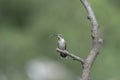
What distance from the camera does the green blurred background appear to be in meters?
6.20

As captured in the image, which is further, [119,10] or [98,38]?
[119,10]

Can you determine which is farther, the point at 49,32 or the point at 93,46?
the point at 49,32

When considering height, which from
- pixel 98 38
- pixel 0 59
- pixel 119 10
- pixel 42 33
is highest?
pixel 119 10

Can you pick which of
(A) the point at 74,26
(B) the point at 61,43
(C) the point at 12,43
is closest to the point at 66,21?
(A) the point at 74,26

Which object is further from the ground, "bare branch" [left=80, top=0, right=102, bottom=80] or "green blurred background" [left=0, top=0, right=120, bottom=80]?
"green blurred background" [left=0, top=0, right=120, bottom=80]

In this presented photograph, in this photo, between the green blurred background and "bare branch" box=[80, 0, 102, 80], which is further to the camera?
the green blurred background

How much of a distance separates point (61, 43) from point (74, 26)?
5311mm

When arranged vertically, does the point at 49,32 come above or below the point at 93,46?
above

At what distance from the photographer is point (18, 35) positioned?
255 inches

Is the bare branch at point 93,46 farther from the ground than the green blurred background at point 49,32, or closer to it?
closer to it

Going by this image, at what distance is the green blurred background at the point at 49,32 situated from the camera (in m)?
6.20

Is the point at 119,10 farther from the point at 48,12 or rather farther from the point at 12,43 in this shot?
the point at 12,43

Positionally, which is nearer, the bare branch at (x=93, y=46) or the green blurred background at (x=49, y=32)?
the bare branch at (x=93, y=46)

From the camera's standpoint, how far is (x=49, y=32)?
21.0 feet
